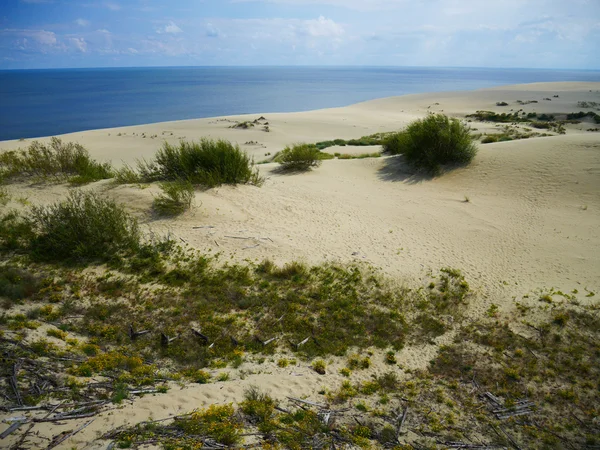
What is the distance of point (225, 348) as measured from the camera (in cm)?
553

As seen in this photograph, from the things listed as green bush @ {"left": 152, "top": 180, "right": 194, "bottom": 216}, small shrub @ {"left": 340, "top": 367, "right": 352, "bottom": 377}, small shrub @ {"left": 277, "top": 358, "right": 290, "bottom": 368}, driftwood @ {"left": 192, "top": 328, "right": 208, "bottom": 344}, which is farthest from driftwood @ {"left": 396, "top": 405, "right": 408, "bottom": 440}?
green bush @ {"left": 152, "top": 180, "right": 194, "bottom": 216}

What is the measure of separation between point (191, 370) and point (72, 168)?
11043mm

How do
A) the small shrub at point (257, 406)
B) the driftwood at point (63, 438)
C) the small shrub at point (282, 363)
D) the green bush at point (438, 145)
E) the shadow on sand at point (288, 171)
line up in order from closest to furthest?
the driftwood at point (63, 438) → the small shrub at point (257, 406) → the small shrub at point (282, 363) → the green bush at point (438, 145) → the shadow on sand at point (288, 171)

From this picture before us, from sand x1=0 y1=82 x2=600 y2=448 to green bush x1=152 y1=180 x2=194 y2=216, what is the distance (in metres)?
0.28

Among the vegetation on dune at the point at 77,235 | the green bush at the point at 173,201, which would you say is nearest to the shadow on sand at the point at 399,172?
the green bush at the point at 173,201

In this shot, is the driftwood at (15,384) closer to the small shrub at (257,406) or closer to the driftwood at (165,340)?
the driftwood at (165,340)

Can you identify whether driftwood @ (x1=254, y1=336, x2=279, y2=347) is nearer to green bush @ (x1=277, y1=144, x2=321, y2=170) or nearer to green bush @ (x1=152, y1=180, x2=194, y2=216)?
green bush @ (x1=152, y1=180, x2=194, y2=216)

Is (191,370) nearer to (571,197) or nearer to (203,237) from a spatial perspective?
(203,237)

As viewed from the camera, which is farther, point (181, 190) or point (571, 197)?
point (571, 197)

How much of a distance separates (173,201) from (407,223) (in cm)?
635

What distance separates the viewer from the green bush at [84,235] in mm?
7562

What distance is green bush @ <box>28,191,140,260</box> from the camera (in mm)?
7562

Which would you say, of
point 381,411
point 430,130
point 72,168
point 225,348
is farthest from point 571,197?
point 72,168

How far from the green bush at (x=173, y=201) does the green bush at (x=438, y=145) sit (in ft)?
29.7
